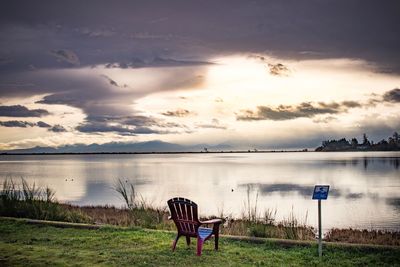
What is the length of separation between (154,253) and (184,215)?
82 centimetres

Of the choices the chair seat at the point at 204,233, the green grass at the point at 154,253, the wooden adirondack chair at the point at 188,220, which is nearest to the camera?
the green grass at the point at 154,253

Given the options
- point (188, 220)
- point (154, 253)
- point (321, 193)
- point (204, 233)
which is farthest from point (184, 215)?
point (321, 193)

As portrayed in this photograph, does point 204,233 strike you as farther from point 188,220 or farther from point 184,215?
point 184,215

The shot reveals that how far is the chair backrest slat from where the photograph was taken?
7426mm

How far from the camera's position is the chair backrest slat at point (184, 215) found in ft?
24.4

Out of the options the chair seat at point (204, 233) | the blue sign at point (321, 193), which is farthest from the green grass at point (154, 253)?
the blue sign at point (321, 193)

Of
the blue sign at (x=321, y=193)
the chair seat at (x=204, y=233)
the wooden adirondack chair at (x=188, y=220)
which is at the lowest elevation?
the chair seat at (x=204, y=233)

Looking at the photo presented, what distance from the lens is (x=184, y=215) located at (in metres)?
7.52

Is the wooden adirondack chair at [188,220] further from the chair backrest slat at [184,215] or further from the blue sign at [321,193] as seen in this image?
the blue sign at [321,193]

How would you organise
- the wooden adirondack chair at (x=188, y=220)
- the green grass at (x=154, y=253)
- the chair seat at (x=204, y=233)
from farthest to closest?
the wooden adirondack chair at (x=188, y=220), the chair seat at (x=204, y=233), the green grass at (x=154, y=253)

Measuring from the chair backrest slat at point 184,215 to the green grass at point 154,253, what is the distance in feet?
1.36

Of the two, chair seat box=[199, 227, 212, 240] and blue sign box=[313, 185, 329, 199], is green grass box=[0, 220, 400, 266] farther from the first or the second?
blue sign box=[313, 185, 329, 199]

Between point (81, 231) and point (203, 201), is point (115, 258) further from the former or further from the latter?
point (203, 201)

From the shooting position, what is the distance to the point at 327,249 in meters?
7.48
